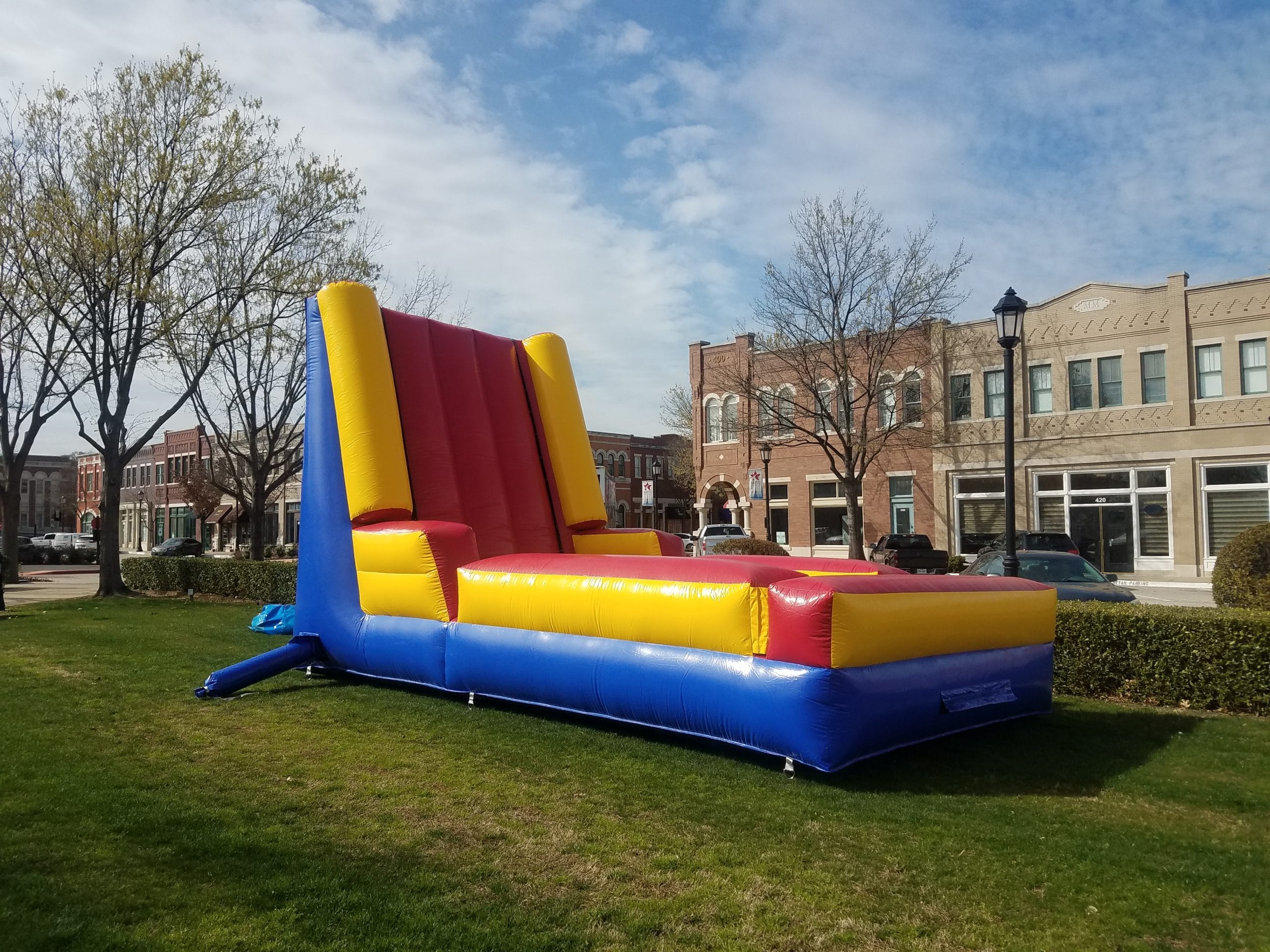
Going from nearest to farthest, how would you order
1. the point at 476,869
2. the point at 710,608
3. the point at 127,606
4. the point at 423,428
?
the point at 476,869
the point at 710,608
the point at 423,428
the point at 127,606

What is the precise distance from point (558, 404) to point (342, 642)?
3659 mm

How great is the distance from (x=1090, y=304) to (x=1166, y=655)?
24911mm

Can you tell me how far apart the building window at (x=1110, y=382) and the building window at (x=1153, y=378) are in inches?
24.2

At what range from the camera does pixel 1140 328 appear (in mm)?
29062

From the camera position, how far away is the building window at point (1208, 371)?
27.8 m

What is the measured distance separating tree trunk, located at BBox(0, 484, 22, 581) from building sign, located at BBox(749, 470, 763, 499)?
69.9 ft

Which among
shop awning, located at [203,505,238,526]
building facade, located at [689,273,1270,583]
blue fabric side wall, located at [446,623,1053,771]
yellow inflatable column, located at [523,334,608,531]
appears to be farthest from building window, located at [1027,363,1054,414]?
shop awning, located at [203,505,238,526]

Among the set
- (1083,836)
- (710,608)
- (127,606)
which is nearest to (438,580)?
(710,608)

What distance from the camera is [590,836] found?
4430 mm

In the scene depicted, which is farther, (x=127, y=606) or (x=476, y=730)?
(x=127, y=606)

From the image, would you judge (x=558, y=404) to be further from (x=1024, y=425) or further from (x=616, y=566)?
(x=1024, y=425)

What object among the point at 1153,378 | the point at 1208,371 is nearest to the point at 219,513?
the point at 1153,378

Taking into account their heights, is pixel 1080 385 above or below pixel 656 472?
above

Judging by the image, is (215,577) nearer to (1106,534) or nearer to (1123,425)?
(1106,534)
